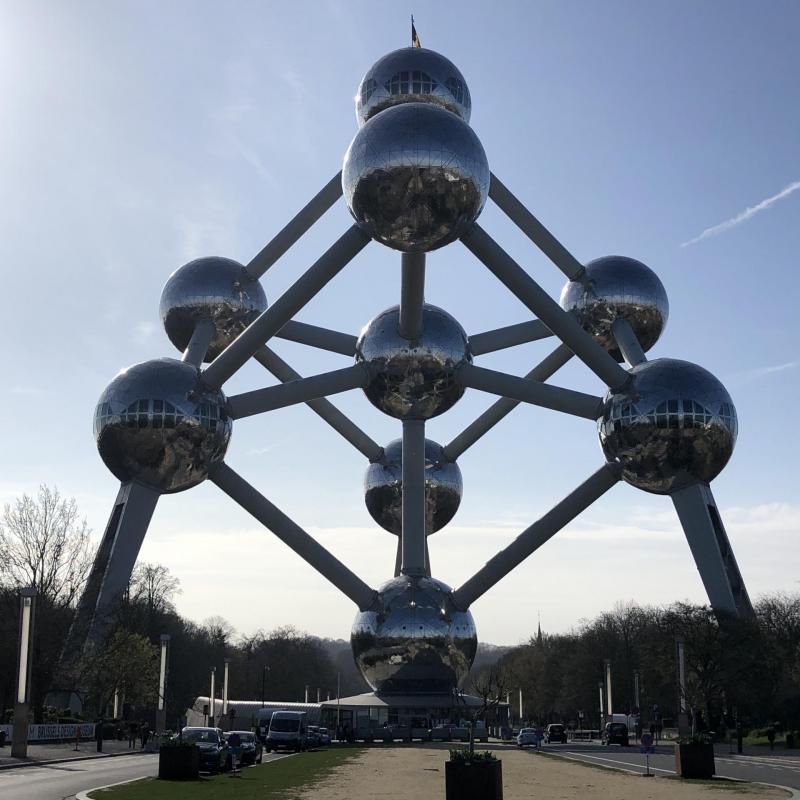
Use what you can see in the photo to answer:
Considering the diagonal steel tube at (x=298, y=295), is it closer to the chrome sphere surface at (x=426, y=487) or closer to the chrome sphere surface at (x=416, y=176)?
the chrome sphere surface at (x=416, y=176)

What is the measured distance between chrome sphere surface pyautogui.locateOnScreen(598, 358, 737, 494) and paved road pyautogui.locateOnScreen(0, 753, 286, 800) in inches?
435

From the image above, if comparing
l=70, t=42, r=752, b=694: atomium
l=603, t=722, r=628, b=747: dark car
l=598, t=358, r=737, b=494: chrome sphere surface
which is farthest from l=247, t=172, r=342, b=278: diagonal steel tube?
l=603, t=722, r=628, b=747: dark car

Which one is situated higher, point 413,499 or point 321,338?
point 321,338

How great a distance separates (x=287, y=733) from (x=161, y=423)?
39.7ft

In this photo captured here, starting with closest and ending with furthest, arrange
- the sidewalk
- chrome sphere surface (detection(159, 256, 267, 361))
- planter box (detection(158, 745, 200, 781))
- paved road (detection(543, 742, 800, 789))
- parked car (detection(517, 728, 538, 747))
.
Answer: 1. planter box (detection(158, 745, 200, 781))
2. paved road (detection(543, 742, 800, 789))
3. the sidewalk
4. chrome sphere surface (detection(159, 256, 267, 361))
5. parked car (detection(517, 728, 538, 747))

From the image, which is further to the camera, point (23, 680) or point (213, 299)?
point (213, 299)

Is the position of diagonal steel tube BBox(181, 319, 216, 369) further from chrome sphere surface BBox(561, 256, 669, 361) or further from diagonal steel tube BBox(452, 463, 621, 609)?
chrome sphere surface BBox(561, 256, 669, 361)

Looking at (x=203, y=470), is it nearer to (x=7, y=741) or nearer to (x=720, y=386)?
(x=720, y=386)

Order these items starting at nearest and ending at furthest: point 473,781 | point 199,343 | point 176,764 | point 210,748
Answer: point 473,781
point 176,764
point 210,748
point 199,343

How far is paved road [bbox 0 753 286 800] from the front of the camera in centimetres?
1444

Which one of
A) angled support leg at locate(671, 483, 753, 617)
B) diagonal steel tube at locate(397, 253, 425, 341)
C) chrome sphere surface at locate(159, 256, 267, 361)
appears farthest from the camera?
chrome sphere surface at locate(159, 256, 267, 361)

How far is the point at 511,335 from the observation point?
2578cm

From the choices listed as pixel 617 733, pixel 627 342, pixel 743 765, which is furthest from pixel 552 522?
pixel 617 733

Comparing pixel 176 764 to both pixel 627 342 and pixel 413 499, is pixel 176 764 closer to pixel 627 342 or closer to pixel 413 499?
pixel 413 499
